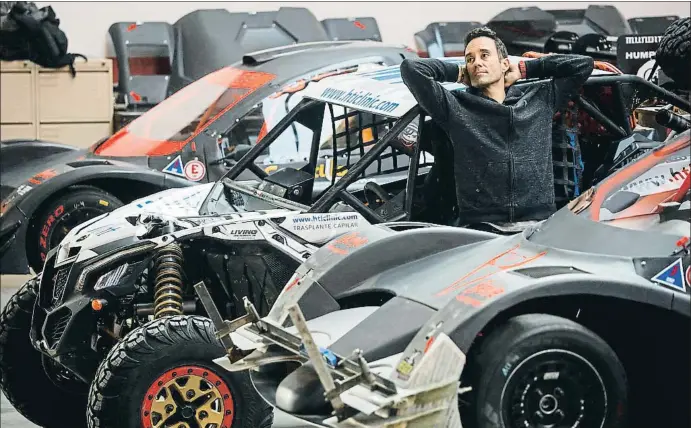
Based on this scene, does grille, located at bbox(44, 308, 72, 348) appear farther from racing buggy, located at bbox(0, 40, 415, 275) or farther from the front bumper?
racing buggy, located at bbox(0, 40, 415, 275)

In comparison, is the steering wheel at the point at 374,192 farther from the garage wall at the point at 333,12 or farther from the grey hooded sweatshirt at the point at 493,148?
the garage wall at the point at 333,12

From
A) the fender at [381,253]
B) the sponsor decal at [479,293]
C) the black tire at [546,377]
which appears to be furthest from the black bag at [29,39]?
the black tire at [546,377]

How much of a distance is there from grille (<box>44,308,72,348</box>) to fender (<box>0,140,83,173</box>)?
443cm

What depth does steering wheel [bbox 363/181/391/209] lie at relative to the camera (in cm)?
632

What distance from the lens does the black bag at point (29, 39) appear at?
11.8 metres

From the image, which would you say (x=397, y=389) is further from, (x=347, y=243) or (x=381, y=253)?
(x=347, y=243)

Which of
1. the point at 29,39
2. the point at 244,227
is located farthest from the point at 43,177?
the point at 29,39

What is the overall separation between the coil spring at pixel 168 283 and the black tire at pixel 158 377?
269 millimetres

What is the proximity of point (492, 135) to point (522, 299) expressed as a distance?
1.85 m

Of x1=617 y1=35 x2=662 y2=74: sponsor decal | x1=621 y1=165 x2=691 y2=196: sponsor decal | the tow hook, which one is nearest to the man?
x1=621 y1=165 x2=691 y2=196: sponsor decal

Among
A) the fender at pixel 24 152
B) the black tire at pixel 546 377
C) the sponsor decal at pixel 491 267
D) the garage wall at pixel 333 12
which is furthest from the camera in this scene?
the garage wall at pixel 333 12

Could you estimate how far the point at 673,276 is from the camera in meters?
3.88

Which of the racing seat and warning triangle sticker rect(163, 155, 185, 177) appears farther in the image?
warning triangle sticker rect(163, 155, 185, 177)

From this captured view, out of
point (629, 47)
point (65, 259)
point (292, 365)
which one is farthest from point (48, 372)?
point (629, 47)
